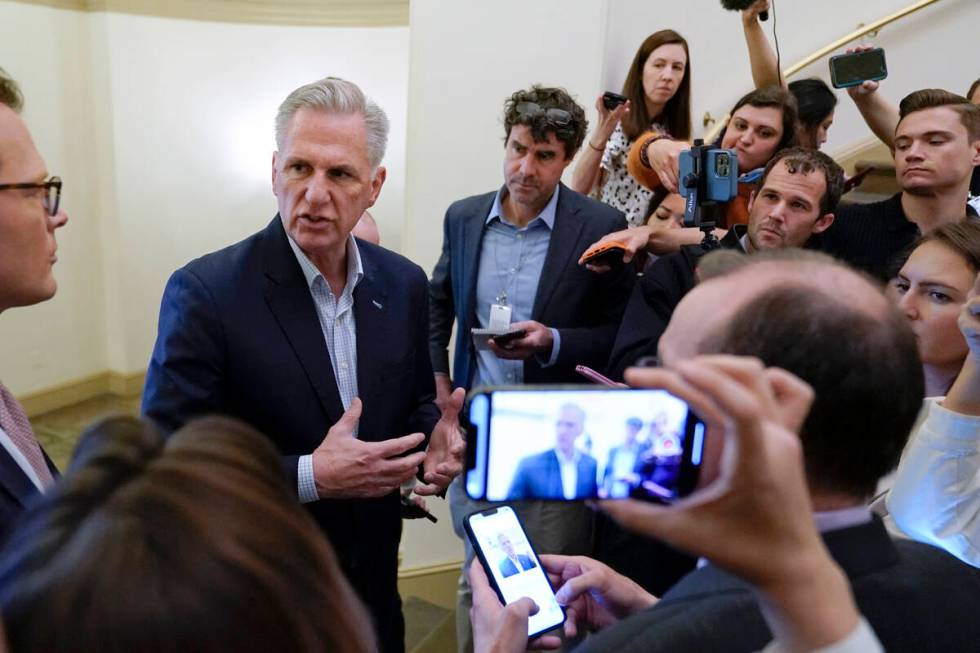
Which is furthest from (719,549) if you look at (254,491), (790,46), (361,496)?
(790,46)

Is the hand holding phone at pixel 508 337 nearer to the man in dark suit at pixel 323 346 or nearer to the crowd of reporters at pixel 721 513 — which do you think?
the man in dark suit at pixel 323 346

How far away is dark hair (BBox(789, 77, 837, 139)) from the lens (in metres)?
2.79

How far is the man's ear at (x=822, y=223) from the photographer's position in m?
2.00

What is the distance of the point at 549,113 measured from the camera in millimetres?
2131

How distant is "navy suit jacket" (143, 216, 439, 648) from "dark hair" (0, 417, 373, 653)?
0.74 meters

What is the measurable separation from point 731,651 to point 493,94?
225 cm

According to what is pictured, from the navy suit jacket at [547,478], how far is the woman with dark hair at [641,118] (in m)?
1.98

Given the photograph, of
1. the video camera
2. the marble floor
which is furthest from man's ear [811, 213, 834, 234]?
the marble floor

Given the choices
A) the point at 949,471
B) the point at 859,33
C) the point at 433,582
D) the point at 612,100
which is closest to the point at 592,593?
the point at 949,471

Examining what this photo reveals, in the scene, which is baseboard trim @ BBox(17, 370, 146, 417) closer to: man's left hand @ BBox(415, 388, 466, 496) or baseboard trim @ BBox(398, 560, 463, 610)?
baseboard trim @ BBox(398, 560, 463, 610)

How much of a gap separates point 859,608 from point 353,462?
898mm

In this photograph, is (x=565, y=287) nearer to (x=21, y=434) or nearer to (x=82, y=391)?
(x=21, y=434)

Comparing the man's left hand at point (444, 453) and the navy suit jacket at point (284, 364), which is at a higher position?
the navy suit jacket at point (284, 364)

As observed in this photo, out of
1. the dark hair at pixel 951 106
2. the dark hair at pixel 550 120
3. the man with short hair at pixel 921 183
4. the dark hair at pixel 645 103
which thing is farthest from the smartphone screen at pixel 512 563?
the dark hair at pixel 645 103
